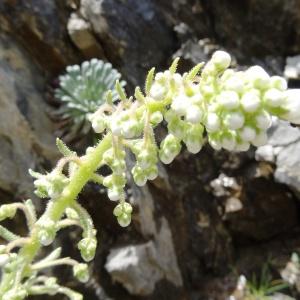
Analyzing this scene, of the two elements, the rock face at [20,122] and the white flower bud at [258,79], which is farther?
the rock face at [20,122]

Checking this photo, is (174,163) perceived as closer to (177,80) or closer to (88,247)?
(88,247)

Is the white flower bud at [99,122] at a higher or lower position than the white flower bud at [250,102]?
higher

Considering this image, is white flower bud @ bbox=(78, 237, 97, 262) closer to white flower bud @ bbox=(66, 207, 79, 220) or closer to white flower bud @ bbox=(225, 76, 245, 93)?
white flower bud @ bbox=(66, 207, 79, 220)

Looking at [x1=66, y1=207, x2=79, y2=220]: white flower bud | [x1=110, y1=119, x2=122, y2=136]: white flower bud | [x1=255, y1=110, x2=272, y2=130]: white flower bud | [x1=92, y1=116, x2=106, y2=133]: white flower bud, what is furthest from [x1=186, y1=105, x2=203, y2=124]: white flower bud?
[x1=66, y1=207, x2=79, y2=220]: white flower bud

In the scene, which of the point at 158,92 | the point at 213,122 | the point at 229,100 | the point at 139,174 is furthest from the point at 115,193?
the point at 229,100

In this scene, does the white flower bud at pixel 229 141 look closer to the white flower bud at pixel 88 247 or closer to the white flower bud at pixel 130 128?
the white flower bud at pixel 130 128

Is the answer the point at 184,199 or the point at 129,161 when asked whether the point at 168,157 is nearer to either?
the point at 129,161

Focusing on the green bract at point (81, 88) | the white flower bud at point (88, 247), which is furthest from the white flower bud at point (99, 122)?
the green bract at point (81, 88)
